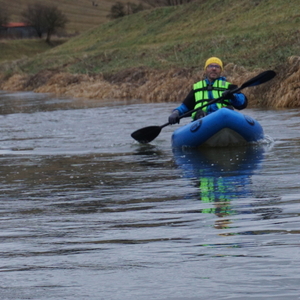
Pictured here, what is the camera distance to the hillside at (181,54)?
78.7ft

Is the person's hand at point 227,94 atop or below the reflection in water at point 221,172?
atop

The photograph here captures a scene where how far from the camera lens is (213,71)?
1146cm

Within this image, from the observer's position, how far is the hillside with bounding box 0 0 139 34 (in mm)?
111750

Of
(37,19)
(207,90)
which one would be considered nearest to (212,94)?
(207,90)

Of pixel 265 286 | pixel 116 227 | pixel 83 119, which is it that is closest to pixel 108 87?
pixel 83 119

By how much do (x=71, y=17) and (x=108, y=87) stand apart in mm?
91532

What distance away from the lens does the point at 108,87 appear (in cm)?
2920

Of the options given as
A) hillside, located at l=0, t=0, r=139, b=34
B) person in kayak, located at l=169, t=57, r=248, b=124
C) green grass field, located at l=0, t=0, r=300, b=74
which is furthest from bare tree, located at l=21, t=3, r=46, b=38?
person in kayak, located at l=169, t=57, r=248, b=124

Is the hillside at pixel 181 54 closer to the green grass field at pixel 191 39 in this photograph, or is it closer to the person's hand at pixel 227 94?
the green grass field at pixel 191 39

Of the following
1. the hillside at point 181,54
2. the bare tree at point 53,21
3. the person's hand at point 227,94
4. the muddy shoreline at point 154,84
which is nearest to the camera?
A: the person's hand at point 227,94

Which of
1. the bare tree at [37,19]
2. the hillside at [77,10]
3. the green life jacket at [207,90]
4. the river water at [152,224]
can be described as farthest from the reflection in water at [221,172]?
the hillside at [77,10]

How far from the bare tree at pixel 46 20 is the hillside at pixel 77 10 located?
11.6 meters

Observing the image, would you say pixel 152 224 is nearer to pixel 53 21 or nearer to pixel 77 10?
pixel 53 21

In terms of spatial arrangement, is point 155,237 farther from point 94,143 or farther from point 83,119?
point 83,119
